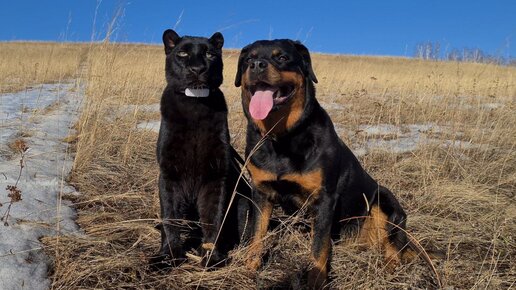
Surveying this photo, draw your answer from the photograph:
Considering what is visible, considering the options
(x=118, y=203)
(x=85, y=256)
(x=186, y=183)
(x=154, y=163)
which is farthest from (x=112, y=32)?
(x=85, y=256)

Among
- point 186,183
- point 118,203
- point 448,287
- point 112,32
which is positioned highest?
point 112,32

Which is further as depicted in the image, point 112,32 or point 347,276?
point 112,32

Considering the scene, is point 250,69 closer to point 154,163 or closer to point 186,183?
point 186,183

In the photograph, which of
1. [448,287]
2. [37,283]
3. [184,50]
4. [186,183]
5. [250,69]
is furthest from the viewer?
[184,50]

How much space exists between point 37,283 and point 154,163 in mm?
2763

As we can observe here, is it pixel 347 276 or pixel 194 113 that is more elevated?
pixel 194 113

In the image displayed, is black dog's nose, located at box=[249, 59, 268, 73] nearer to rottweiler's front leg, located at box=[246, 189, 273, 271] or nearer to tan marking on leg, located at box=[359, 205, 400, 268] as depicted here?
rottweiler's front leg, located at box=[246, 189, 273, 271]

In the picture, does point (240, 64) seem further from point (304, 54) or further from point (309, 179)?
point (309, 179)

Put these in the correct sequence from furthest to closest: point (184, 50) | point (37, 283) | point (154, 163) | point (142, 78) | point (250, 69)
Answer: point (142, 78) → point (154, 163) → point (184, 50) → point (250, 69) → point (37, 283)

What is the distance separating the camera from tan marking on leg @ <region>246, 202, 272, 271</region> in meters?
2.85

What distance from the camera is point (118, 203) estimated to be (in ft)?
11.8

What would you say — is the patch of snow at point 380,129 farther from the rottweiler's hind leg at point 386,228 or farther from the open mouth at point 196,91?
the open mouth at point 196,91

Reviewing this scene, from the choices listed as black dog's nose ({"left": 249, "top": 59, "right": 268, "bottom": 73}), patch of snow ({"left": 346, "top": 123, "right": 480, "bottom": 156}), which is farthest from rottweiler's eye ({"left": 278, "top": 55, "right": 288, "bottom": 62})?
patch of snow ({"left": 346, "top": 123, "right": 480, "bottom": 156})

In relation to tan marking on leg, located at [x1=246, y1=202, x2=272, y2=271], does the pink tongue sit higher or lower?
higher
